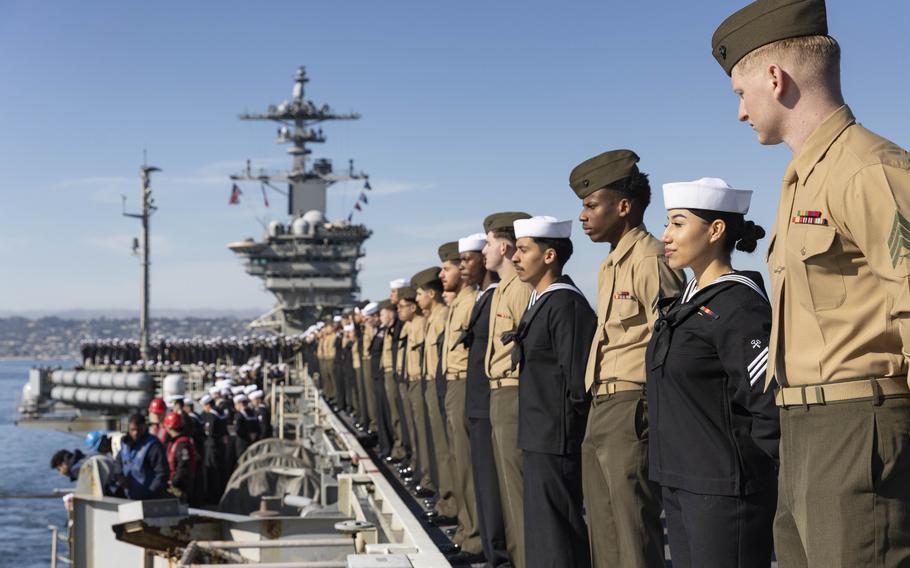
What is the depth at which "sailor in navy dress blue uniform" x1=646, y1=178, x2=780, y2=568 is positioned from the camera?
130 inches

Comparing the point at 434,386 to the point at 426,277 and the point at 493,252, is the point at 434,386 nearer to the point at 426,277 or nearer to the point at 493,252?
the point at 426,277

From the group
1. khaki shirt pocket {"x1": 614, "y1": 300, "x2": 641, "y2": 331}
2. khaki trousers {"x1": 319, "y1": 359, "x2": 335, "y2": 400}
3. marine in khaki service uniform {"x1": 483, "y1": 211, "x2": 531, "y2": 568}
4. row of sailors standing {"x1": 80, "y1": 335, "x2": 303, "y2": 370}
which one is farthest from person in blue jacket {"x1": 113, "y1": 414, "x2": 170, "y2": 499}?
row of sailors standing {"x1": 80, "y1": 335, "x2": 303, "y2": 370}

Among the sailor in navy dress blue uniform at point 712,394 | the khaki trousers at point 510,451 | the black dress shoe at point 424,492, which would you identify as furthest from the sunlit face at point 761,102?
the black dress shoe at point 424,492

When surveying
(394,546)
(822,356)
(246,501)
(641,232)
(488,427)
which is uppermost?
(641,232)

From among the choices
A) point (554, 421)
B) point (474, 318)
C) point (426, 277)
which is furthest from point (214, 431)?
point (554, 421)

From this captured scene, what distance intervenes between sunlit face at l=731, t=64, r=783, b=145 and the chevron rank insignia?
1.45ft

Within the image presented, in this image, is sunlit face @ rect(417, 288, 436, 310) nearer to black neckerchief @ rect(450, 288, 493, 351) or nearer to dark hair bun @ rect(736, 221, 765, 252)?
black neckerchief @ rect(450, 288, 493, 351)

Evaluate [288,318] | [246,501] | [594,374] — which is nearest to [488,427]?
[594,374]

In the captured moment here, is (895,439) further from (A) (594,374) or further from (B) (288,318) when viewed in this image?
(B) (288,318)

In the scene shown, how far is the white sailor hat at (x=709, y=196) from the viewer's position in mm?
3568

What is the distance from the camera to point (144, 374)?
48.2 metres

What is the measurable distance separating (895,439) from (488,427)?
4.26 m

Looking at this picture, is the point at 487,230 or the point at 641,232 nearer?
the point at 641,232

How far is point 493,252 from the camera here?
6.24 metres
